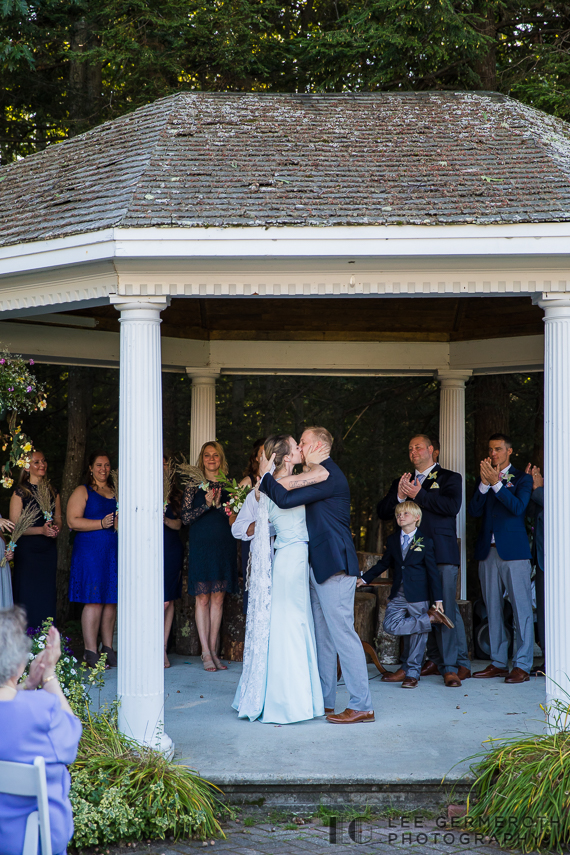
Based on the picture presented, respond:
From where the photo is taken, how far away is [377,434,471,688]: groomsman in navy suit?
23.9 feet

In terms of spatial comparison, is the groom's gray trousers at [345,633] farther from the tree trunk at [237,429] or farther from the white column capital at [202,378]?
the tree trunk at [237,429]

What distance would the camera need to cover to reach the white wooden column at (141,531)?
5293 millimetres

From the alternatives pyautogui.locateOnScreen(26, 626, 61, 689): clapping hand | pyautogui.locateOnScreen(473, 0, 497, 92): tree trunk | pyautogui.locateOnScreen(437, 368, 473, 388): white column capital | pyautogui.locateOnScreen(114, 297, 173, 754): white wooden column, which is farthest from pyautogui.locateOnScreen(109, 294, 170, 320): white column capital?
pyautogui.locateOnScreen(473, 0, 497, 92): tree trunk

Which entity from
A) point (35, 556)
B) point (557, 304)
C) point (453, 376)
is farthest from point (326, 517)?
point (453, 376)

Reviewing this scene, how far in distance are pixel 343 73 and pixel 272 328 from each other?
4.32 meters

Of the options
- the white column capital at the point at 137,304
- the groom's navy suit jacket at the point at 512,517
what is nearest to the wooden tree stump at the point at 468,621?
the groom's navy suit jacket at the point at 512,517

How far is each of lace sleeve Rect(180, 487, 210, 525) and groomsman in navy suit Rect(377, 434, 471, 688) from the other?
1.84 m

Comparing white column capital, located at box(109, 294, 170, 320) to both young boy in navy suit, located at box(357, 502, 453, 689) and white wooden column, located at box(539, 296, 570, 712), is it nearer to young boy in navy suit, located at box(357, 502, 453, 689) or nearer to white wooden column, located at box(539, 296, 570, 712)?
white wooden column, located at box(539, 296, 570, 712)

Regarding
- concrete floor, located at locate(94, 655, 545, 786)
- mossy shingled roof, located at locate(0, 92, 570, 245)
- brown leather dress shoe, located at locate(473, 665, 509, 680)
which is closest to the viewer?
concrete floor, located at locate(94, 655, 545, 786)

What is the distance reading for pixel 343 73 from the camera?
11516mm

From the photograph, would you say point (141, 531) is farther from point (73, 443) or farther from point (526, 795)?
point (73, 443)

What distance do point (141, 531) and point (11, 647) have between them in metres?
2.26

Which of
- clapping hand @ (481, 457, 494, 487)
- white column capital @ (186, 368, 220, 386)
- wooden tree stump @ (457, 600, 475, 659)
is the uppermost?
white column capital @ (186, 368, 220, 386)

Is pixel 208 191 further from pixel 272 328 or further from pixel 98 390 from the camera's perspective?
pixel 98 390
